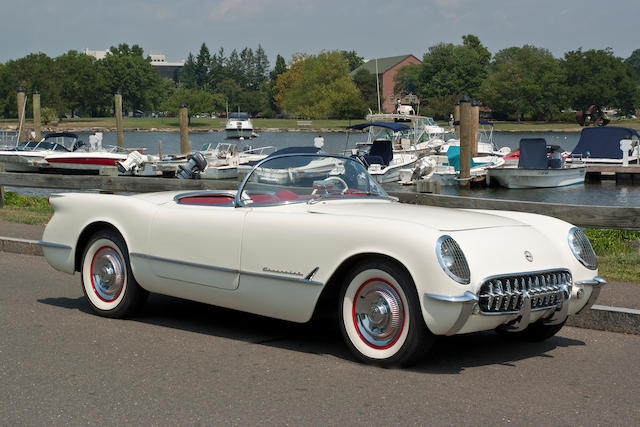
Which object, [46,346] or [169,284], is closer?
[46,346]

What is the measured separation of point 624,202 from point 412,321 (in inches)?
1045

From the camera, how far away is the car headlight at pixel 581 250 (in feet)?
18.3

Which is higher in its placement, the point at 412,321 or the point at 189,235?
the point at 189,235

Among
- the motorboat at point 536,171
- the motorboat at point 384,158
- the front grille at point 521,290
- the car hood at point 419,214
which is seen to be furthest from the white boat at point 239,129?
the front grille at point 521,290

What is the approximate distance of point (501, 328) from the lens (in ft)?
16.8

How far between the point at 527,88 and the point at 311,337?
113182 mm

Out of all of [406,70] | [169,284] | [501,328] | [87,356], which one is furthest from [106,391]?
[406,70]

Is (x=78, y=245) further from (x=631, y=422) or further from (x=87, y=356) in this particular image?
(x=631, y=422)

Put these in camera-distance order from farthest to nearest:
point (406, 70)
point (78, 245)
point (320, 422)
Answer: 1. point (406, 70)
2. point (78, 245)
3. point (320, 422)

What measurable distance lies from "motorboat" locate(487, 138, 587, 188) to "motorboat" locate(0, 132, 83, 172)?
1821 cm

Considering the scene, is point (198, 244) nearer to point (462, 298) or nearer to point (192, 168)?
point (462, 298)

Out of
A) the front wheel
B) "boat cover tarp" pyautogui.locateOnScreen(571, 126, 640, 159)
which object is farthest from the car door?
"boat cover tarp" pyautogui.locateOnScreen(571, 126, 640, 159)

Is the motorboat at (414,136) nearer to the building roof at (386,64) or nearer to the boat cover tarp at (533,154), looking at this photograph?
the boat cover tarp at (533,154)

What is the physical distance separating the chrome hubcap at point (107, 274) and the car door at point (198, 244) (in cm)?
45
